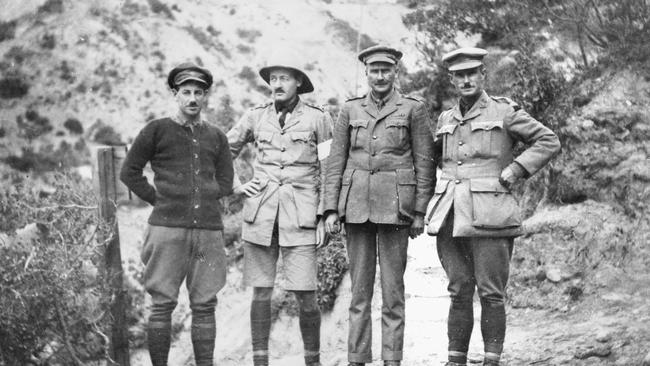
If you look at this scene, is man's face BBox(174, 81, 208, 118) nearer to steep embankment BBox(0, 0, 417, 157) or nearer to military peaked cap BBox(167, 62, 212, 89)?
military peaked cap BBox(167, 62, 212, 89)

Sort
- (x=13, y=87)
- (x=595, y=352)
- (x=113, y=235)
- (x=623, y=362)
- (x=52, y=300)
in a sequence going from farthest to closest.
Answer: (x=13, y=87) < (x=52, y=300) < (x=113, y=235) < (x=595, y=352) < (x=623, y=362)

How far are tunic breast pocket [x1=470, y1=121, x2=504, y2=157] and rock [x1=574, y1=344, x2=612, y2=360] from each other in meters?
1.71

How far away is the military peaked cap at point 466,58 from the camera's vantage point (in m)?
4.58

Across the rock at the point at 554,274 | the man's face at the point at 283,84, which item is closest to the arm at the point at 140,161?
the man's face at the point at 283,84

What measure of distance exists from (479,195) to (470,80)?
28.6 inches

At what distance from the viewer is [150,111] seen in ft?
44.4

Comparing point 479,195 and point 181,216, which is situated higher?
point 479,195

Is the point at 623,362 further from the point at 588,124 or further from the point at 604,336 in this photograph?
the point at 588,124

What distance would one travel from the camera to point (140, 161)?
4.87m

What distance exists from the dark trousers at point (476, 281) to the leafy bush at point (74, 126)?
10.0 meters

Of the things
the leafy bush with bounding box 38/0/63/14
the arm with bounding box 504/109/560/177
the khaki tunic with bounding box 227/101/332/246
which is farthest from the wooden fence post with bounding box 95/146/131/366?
the leafy bush with bounding box 38/0/63/14

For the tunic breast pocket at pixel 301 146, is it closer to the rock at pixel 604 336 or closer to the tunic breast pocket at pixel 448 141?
the tunic breast pocket at pixel 448 141

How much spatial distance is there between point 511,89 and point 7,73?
965 centimetres

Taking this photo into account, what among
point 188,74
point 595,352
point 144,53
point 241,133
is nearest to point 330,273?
point 241,133
